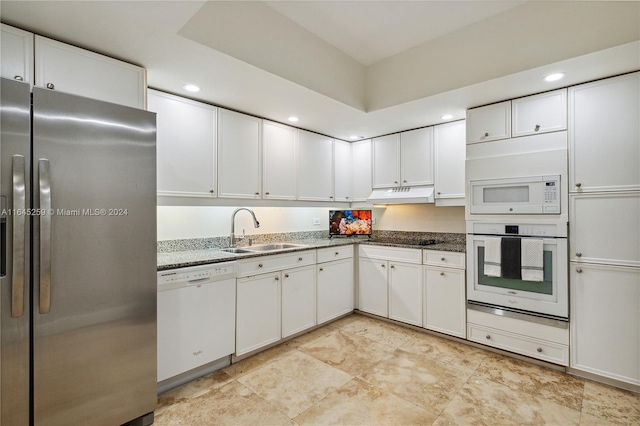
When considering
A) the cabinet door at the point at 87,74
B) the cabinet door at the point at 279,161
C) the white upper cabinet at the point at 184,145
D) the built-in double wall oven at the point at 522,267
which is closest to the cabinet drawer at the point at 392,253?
Answer: the built-in double wall oven at the point at 522,267

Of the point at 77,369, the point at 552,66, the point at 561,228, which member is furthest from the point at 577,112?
the point at 77,369

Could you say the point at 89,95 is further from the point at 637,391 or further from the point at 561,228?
the point at 637,391

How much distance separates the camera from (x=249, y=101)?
274cm

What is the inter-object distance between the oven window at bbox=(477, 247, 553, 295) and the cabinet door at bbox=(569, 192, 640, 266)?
17 centimetres

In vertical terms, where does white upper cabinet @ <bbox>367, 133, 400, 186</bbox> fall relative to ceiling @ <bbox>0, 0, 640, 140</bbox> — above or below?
below

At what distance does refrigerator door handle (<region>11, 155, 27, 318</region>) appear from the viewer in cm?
142

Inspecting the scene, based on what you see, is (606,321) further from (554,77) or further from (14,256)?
(14,256)

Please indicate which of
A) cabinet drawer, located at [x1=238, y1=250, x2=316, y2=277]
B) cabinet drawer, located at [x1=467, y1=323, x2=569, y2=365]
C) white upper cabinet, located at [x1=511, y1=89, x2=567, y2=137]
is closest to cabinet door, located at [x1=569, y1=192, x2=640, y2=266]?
white upper cabinet, located at [x1=511, y1=89, x2=567, y2=137]

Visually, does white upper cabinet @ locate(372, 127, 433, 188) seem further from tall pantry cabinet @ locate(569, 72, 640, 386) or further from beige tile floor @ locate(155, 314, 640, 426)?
beige tile floor @ locate(155, 314, 640, 426)

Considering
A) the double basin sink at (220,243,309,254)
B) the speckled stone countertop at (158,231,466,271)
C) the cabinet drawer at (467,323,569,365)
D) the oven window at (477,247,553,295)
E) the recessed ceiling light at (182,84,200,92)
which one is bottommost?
the cabinet drawer at (467,323,569,365)

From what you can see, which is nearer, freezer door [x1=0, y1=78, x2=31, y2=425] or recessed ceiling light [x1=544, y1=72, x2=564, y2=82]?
freezer door [x1=0, y1=78, x2=31, y2=425]

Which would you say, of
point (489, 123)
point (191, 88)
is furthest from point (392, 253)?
point (191, 88)

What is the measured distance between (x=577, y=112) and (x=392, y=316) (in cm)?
255

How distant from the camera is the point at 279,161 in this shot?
3328 mm
